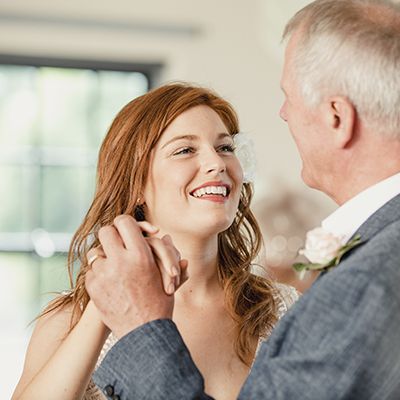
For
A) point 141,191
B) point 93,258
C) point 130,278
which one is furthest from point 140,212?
point 130,278

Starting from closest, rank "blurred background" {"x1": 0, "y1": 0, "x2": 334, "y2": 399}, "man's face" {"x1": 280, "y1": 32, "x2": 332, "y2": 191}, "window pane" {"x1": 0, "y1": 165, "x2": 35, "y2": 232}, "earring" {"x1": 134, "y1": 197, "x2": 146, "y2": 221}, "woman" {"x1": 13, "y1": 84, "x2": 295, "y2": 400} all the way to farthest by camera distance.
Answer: "man's face" {"x1": 280, "y1": 32, "x2": 332, "y2": 191} → "woman" {"x1": 13, "y1": 84, "x2": 295, "y2": 400} → "earring" {"x1": 134, "y1": 197, "x2": 146, "y2": 221} → "blurred background" {"x1": 0, "y1": 0, "x2": 334, "y2": 399} → "window pane" {"x1": 0, "y1": 165, "x2": 35, "y2": 232}

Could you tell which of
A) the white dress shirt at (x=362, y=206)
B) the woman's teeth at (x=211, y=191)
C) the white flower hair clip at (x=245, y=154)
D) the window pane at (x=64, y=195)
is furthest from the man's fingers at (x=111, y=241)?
the window pane at (x=64, y=195)

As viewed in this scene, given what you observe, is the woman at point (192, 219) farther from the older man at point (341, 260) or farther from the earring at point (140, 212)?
the older man at point (341, 260)

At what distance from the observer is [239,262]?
9.53 ft

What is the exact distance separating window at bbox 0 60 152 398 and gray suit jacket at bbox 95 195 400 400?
465cm

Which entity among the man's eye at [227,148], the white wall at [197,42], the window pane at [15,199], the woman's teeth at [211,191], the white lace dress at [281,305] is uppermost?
the man's eye at [227,148]

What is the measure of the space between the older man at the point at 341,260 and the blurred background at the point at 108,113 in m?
4.33

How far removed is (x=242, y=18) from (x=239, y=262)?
3697 mm

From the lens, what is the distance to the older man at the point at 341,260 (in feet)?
5.28

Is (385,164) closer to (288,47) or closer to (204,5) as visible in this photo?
(288,47)

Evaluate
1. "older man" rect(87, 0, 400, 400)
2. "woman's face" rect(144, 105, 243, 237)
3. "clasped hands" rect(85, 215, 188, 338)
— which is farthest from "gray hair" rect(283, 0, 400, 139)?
"woman's face" rect(144, 105, 243, 237)

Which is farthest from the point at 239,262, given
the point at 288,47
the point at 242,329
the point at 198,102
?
the point at 288,47

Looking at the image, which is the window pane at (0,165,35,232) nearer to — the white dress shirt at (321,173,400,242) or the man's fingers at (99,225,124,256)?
the man's fingers at (99,225,124,256)

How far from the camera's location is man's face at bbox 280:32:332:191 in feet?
6.11
